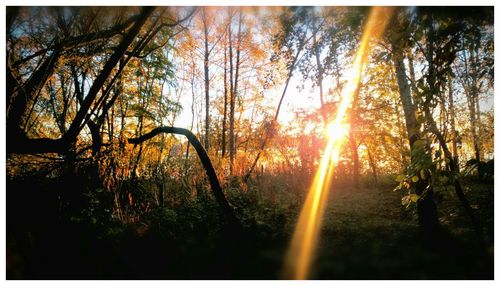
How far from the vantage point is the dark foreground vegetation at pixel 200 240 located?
237 cm

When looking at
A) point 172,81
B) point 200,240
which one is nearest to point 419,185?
point 200,240

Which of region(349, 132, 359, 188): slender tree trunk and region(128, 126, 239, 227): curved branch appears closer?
region(128, 126, 239, 227): curved branch

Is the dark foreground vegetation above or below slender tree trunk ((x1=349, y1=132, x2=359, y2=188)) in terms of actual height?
below

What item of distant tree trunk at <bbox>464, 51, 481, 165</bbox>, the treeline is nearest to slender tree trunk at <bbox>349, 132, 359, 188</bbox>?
the treeline

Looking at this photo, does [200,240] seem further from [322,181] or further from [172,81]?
[322,181]

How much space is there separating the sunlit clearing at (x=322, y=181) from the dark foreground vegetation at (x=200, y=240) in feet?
0.46

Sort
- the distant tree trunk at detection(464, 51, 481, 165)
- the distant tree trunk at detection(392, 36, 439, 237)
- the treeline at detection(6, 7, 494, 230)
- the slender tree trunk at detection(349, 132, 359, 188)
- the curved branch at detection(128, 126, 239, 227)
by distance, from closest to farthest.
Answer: the treeline at detection(6, 7, 494, 230)
the curved branch at detection(128, 126, 239, 227)
the distant tree trunk at detection(464, 51, 481, 165)
the distant tree trunk at detection(392, 36, 439, 237)
the slender tree trunk at detection(349, 132, 359, 188)

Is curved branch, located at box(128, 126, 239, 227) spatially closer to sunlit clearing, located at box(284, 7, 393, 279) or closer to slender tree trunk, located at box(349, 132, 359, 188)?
sunlit clearing, located at box(284, 7, 393, 279)

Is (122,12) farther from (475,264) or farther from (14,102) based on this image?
(475,264)

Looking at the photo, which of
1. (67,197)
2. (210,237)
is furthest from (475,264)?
(67,197)

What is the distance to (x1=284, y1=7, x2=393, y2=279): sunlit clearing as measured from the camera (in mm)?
2066

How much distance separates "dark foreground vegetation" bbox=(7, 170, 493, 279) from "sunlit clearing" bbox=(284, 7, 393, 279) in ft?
0.46

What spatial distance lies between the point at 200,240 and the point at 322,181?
5190 millimetres

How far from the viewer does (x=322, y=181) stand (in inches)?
309
